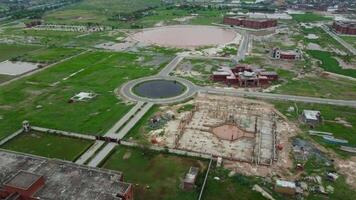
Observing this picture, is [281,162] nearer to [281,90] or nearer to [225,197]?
[225,197]

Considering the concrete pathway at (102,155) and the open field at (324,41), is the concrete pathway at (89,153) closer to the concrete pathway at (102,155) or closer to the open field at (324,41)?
the concrete pathway at (102,155)

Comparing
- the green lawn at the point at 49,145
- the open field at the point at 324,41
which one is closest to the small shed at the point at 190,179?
the green lawn at the point at 49,145

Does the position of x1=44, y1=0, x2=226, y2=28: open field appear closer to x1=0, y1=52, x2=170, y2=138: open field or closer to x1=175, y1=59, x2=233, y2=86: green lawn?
x1=0, y1=52, x2=170, y2=138: open field

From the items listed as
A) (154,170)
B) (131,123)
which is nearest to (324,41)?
(131,123)

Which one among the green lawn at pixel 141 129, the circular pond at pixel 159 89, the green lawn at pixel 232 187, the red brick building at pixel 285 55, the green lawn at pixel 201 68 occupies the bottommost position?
the green lawn at pixel 232 187

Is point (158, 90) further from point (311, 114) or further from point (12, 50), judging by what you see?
point (12, 50)

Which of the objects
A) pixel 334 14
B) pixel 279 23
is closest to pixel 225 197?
pixel 279 23
